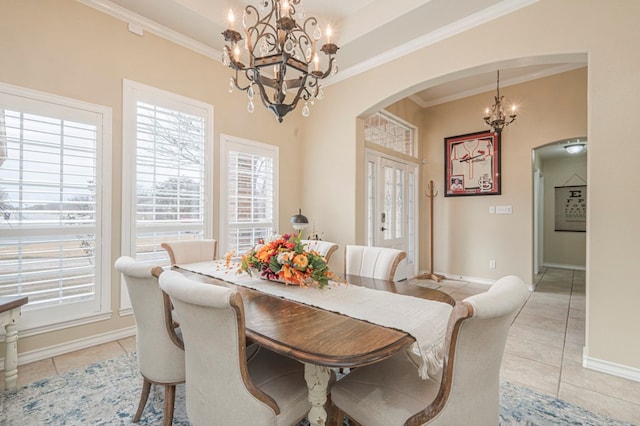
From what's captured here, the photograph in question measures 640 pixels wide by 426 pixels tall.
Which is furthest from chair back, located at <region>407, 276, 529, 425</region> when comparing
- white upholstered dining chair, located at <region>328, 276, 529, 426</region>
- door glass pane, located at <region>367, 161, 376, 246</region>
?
door glass pane, located at <region>367, 161, 376, 246</region>

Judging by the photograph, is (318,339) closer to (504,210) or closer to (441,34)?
(441,34)

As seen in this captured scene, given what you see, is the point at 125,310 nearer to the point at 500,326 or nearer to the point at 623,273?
the point at 500,326

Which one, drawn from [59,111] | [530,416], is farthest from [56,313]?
[530,416]

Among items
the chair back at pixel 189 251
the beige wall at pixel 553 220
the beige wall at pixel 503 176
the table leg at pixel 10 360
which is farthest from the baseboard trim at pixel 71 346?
the beige wall at pixel 553 220

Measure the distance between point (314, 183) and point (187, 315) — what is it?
10.9 feet

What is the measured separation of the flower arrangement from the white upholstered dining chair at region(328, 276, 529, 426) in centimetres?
61

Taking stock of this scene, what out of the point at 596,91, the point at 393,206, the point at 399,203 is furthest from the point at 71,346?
the point at 596,91

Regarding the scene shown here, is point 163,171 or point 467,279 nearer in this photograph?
point 163,171

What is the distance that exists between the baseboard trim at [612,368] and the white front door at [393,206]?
2612 mm

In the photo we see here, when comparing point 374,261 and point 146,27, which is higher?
point 146,27

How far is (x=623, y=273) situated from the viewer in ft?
7.06

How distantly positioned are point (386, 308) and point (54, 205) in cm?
275

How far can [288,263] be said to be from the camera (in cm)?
169

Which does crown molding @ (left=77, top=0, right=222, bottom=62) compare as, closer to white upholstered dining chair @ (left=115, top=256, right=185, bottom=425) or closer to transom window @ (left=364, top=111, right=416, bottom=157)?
transom window @ (left=364, top=111, right=416, bottom=157)
